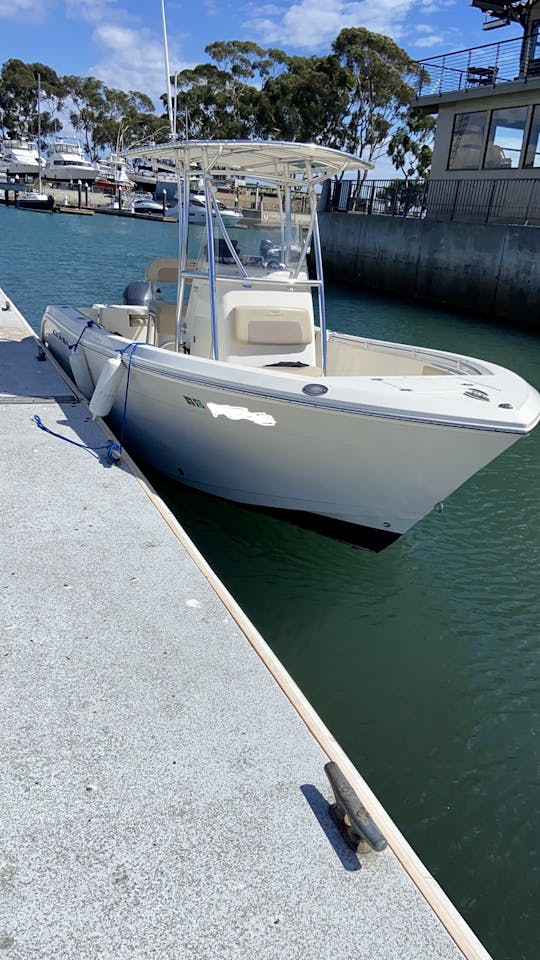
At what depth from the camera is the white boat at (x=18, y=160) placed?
229 ft

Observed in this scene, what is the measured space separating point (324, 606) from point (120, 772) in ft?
Result: 8.91

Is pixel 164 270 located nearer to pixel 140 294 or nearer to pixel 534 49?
pixel 140 294

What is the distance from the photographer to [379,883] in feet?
7.75

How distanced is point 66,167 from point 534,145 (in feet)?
183

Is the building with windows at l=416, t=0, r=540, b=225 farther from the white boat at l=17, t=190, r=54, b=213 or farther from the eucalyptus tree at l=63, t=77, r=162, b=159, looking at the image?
the eucalyptus tree at l=63, t=77, r=162, b=159

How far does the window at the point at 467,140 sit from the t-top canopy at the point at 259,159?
65.7 ft

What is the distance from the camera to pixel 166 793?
265 cm

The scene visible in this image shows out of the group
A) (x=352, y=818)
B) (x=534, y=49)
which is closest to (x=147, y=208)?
(x=534, y=49)

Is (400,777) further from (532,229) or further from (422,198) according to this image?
(422,198)

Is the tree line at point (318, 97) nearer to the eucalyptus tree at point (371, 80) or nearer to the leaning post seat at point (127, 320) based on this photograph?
the eucalyptus tree at point (371, 80)

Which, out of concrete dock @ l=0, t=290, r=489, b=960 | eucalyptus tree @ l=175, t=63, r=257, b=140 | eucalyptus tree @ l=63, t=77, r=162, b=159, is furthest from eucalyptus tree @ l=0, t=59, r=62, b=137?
concrete dock @ l=0, t=290, r=489, b=960

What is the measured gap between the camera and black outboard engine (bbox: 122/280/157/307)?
842cm

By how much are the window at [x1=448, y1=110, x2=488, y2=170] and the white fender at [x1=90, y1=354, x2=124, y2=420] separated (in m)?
22.1

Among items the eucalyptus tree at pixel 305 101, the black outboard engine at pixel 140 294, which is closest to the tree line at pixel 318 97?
the eucalyptus tree at pixel 305 101
